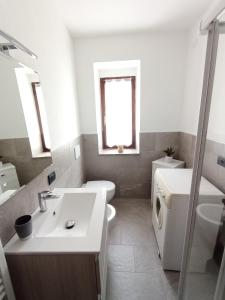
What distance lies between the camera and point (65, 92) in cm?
185

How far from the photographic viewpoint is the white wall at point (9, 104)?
87cm

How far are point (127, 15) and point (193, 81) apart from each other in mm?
1104

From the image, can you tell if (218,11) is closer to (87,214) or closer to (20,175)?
(20,175)

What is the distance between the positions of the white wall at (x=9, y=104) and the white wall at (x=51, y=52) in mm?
211

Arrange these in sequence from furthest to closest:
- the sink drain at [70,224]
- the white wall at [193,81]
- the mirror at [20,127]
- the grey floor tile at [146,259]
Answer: the white wall at [193,81] < the grey floor tile at [146,259] < the sink drain at [70,224] < the mirror at [20,127]

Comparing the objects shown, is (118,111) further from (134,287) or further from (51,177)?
(134,287)

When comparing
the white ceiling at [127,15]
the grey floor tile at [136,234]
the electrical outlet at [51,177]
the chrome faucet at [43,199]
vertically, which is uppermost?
the white ceiling at [127,15]

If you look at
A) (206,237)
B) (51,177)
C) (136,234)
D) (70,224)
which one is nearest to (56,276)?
(70,224)

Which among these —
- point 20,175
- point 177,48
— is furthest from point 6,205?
point 177,48

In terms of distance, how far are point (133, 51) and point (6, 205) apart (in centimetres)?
234

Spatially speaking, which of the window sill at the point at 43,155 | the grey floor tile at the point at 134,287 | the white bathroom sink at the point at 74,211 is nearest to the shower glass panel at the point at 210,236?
the grey floor tile at the point at 134,287

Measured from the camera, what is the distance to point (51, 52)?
1490 mm

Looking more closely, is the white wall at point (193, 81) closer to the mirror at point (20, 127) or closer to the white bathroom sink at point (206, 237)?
the white bathroom sink at point (206, 237)

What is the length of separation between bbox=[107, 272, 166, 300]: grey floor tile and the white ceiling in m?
2.65
